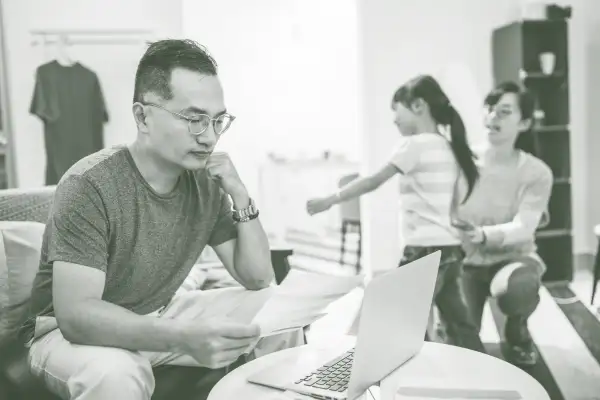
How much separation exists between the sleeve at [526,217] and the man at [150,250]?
46.1 inches

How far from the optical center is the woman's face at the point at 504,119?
2793 mm

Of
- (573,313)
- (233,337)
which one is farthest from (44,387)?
(573,313)

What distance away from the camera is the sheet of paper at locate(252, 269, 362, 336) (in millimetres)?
1313

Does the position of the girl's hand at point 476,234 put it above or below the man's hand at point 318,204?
below

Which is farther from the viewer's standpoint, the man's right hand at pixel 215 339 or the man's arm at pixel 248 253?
the man's arm at pixel 248 253

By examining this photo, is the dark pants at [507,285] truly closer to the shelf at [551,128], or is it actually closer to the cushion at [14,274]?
the cushion at [14,274]

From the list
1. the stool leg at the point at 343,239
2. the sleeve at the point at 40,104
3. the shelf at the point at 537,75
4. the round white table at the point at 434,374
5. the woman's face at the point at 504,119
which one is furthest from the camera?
the stool leg at the point at 343,239

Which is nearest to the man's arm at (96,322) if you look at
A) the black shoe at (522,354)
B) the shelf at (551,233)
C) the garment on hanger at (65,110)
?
the black shoe at (522,354)

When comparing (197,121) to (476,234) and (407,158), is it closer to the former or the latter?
(407,158)

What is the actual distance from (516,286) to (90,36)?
10.6ft

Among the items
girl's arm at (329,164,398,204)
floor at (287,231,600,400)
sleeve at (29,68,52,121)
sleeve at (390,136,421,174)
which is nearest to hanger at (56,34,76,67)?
sleeve at (29,68,52,121)

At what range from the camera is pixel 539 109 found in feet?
13.9

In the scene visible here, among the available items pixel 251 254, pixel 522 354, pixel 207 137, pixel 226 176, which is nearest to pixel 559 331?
pixel 522 354

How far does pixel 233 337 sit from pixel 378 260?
3.25 metres
